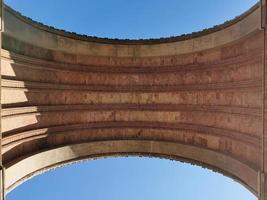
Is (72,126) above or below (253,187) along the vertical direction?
above

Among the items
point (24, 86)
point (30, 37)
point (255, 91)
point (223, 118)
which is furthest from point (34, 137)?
point (255, 91)

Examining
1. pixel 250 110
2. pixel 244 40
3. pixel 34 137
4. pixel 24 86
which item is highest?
pixel 244 40

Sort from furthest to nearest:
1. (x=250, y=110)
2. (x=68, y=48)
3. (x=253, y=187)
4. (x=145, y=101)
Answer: (x=145, y=101) < (x=68, y=48) < (x=250, y=110) < (x=253, y=187)

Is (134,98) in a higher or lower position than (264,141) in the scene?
higher

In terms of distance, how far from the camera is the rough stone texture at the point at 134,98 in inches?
447

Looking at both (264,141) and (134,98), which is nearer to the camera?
(264,141)

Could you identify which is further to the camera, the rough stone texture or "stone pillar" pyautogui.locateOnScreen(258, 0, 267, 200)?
the rough stone texture

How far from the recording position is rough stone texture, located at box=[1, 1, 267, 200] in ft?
37.2

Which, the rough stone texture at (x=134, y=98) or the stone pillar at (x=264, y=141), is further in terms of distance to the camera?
the rough stone texture at (x=134, y=98)

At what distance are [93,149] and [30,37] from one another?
16.7ft

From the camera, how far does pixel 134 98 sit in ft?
49.3

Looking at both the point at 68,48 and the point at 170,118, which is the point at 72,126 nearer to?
the point at 68,48

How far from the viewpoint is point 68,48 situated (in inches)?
545

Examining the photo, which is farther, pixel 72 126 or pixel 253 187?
pixel 72 126
